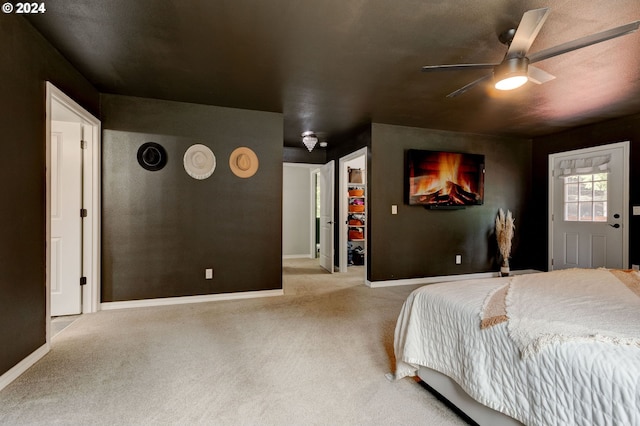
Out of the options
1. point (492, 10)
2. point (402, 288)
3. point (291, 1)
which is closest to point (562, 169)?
point (402, 288)

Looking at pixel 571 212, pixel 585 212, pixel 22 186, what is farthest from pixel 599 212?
pixel 22 186

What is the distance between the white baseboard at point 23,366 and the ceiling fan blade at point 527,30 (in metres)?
3.63

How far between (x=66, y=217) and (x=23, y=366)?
1.57m

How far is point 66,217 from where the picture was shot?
3168 millimetres

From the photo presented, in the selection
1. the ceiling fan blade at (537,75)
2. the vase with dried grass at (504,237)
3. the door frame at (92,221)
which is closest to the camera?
the ceiling fan blade at (537,75)

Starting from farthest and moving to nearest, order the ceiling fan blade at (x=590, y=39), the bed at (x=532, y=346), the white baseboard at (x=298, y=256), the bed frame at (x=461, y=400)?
the white baseboard at (x=298, y=256) < the ceiling fan blade at (x=590, y=39) < the bed frame at (x=461, y=400) < the bed at (x=532, y=346)

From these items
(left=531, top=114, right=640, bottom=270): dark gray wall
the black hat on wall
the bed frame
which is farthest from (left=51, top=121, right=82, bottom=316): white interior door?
(left=531, top=114, right=640, bottom=270): dark gray wall

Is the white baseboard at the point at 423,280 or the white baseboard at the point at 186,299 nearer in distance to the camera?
the white baseboard at the point at 186,299

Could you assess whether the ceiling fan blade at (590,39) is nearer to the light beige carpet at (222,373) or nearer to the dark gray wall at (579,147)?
the light beige carpet at (222,373)

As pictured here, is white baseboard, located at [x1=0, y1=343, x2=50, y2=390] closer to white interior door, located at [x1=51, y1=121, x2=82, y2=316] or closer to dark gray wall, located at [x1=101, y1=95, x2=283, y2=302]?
white interior door, located at [x1=51, y1=121, x2=82, y2=316]

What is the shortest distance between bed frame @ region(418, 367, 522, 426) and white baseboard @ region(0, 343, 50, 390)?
8.39ft

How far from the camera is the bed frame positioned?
4.55 feet

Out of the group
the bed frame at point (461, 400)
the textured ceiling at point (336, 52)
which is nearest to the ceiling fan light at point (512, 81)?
the textured ceiling at point (336, 52)

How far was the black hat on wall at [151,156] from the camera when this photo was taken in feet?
11.6
